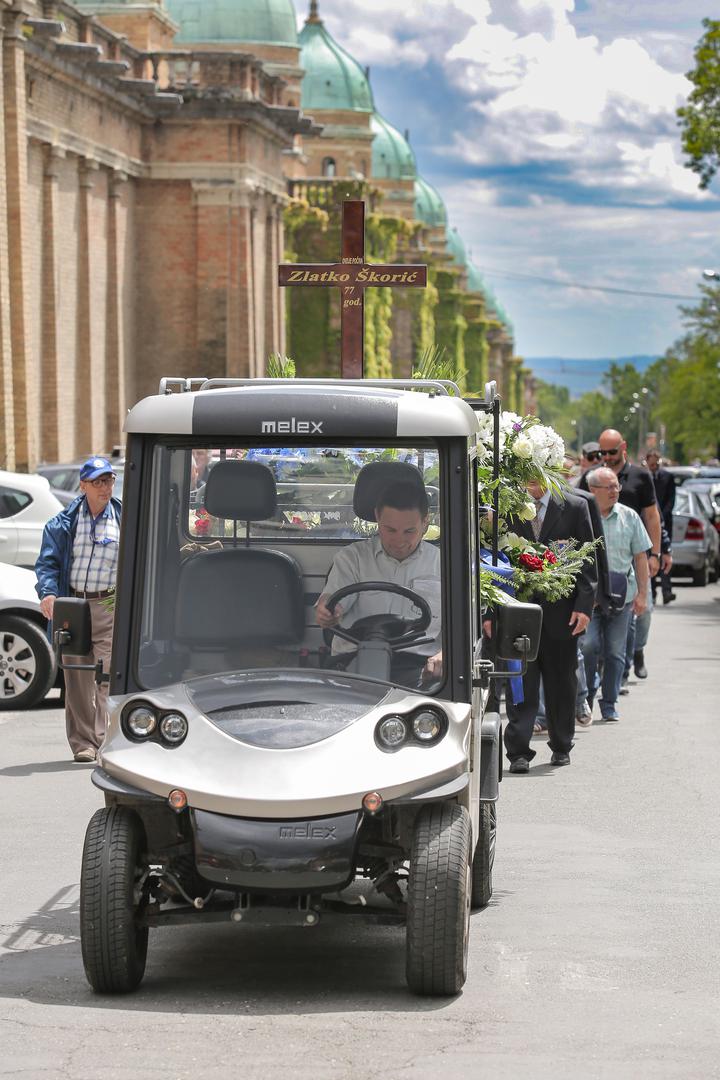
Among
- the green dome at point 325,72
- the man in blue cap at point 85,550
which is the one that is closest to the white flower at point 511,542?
the man in blue cap at point 85,550

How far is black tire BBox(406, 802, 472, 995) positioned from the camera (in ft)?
22.6

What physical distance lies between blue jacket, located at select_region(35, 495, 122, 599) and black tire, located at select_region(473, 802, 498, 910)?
15.8ft

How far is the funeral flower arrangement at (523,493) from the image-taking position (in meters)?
10.7

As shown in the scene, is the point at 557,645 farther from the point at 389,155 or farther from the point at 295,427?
the point at 389,155

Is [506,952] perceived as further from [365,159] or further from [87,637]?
[365,159]

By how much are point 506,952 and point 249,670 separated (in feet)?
4.73

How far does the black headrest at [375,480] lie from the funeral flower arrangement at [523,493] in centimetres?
257

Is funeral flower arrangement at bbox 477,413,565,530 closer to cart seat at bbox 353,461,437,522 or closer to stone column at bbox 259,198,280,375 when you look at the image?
cart seat at bbox 353,461,437,522

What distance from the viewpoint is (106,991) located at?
7098mm

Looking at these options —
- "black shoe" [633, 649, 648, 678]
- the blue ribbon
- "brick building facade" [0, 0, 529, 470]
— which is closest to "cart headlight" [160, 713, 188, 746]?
the blue ribbon

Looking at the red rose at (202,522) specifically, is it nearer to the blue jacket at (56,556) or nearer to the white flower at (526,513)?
the white flower at (526,513)

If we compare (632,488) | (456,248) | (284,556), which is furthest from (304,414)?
(456,248)

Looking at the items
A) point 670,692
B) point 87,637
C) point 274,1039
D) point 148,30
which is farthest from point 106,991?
point 148,30

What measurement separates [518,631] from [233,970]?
1.55 m
